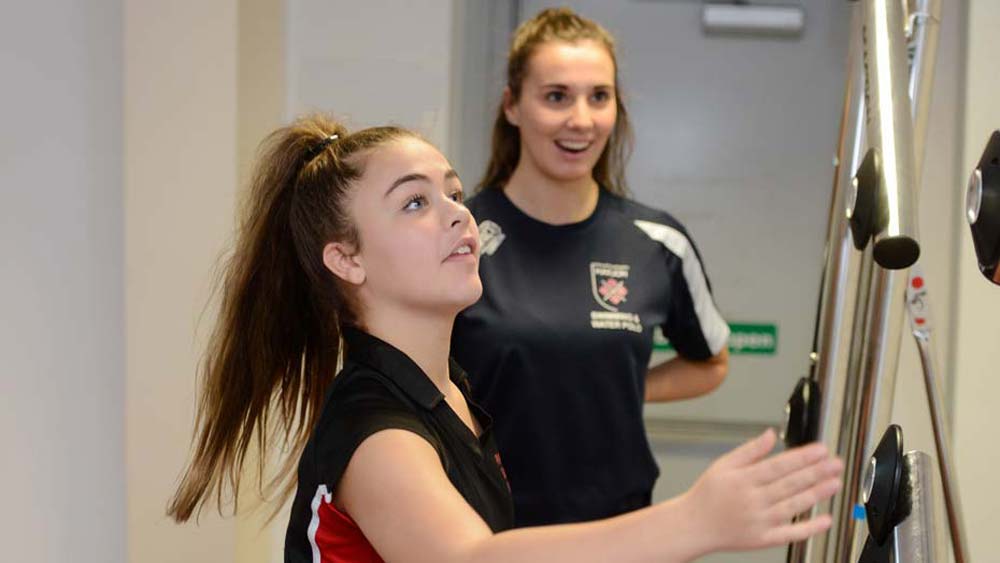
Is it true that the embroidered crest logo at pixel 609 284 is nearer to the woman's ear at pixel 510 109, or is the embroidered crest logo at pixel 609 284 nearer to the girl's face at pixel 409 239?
the woman's ear at pixel 510 109

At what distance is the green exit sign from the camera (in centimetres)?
313

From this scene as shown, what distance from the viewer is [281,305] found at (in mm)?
1576

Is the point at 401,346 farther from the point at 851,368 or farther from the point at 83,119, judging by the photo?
the point at 83,119

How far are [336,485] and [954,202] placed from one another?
6.00 ft

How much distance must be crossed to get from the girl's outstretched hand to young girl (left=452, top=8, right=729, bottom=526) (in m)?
0.99

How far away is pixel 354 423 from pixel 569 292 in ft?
2.65

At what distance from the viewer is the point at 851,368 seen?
4.45 feet

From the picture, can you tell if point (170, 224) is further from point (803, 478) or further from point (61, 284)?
point (803, 478)

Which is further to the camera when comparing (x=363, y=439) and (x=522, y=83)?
(x=522, y=83)

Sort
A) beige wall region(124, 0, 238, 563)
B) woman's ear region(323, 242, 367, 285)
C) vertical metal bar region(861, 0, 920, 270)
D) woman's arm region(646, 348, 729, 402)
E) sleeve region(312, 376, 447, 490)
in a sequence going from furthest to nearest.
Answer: beige wall region(124, 0, 238, 563) → woman's arm region(646, 348, 729, 402) → woman's ear region(323, 242, 367, 285) → sleeve region(312, 376, 447, 490) → vertical metal bar region(861, 0, 920, 270)

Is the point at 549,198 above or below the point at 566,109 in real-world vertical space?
below

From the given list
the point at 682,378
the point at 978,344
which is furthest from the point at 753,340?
the point at 682,378

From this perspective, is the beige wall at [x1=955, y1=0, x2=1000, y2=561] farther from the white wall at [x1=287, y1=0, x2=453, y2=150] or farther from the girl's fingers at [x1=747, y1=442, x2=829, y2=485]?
the girl's fingers at [x1=747, y1=442, x2=829, y2=485]

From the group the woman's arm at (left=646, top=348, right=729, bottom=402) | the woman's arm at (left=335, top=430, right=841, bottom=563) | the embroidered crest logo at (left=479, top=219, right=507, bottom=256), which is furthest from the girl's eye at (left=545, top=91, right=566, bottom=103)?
the woman's arm at (left=335, top=430, right=841, bottom=563)
